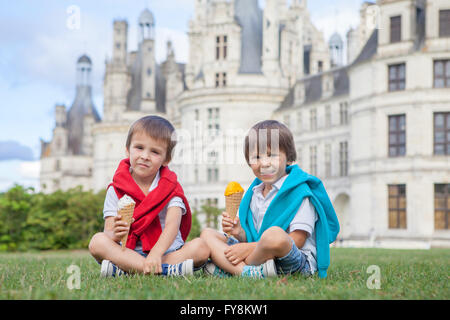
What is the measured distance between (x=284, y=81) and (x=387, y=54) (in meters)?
16.5

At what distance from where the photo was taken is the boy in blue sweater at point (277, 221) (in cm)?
514

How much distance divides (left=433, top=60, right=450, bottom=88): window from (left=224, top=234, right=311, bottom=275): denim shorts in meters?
26.0

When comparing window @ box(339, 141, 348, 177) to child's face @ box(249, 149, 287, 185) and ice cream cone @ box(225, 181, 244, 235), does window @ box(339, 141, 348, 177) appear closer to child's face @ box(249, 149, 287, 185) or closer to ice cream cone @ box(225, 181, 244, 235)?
child's face @ box(249, 149, 287, 185)

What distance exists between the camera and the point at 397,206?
29828 millimetres

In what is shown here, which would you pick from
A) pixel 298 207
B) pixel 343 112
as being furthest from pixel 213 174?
pixel 298 207

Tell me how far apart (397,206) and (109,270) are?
86.2 ft

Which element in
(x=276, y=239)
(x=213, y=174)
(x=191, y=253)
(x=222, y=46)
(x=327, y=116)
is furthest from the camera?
(x=222, y=46)

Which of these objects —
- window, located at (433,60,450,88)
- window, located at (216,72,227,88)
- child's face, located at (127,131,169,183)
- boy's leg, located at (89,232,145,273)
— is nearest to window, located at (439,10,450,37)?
window, located at (433,60,450,88)

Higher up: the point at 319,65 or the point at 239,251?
the point at 319,65

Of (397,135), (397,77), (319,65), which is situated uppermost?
(319,65)

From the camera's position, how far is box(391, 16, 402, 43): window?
30.4 m

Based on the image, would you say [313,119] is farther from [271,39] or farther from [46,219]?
[46,219]

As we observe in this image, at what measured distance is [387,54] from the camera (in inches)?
1194

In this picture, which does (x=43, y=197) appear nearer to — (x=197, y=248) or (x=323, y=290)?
(x=197, y=248)
